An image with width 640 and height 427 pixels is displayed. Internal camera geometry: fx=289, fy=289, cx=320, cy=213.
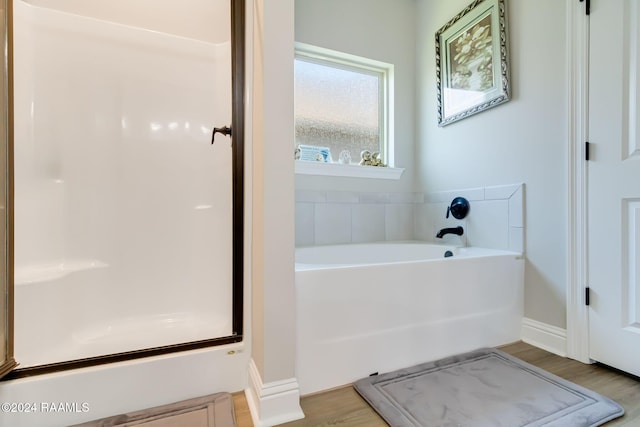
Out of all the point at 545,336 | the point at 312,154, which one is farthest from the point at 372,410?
the point at 312,154

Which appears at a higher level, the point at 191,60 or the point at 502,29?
the point at 502,29

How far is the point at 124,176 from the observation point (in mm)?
1691

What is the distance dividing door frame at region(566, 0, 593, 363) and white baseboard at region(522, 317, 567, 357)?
0.12 ft

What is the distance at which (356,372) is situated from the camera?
1.29 meters

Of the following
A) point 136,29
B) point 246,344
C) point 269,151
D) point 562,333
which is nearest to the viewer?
point 269,151

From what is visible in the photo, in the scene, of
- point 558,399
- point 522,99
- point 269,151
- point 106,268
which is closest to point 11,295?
point 106,268

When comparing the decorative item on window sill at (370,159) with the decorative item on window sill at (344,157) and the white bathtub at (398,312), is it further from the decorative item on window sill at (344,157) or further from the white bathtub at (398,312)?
the white bathtub at (398,312)

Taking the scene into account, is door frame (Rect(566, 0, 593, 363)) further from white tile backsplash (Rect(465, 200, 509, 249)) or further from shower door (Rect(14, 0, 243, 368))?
shower door (Rect(14, 0, 243, 368))

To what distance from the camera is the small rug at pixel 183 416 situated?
101cm

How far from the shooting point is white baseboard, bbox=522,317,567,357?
1548 millimetres

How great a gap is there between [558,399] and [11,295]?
2129mm

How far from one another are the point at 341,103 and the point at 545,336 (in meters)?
2.12

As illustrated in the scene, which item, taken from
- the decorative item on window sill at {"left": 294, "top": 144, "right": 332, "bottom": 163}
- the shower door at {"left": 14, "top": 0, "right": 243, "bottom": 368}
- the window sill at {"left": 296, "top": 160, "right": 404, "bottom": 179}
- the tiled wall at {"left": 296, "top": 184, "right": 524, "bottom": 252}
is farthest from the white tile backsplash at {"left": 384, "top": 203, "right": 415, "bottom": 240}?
the shower door at {"left": 14, "top": 0, "right": 243, "bottom": 368}

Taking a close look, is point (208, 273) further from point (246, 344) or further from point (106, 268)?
point (246, 344)
